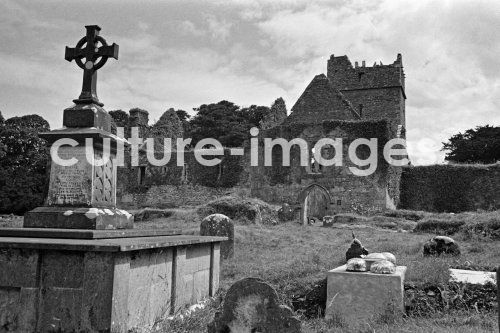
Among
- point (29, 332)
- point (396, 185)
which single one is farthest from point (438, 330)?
point (396, 185)

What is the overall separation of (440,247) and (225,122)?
42.7 m

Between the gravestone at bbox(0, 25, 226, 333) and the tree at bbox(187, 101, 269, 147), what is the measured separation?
4254cm

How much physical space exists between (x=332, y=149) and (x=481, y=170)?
28.7 feet

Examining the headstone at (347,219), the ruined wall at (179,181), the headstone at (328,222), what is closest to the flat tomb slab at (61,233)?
the headstone at (328,222)

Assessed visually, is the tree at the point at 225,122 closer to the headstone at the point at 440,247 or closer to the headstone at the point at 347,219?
the headstone at the point at 347,219

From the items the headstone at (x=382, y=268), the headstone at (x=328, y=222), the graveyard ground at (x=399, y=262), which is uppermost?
the headstone at (x=328, y=222)

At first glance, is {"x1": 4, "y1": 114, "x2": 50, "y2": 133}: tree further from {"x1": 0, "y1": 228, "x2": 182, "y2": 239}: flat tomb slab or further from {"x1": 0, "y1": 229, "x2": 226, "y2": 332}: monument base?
{"x1": 0, "y1": 229, "x2": 226, "y2": 332}: monument base

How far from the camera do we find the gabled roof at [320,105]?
26016 millimetres

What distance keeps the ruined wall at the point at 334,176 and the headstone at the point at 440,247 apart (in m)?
13.0

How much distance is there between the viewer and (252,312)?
4266 mm

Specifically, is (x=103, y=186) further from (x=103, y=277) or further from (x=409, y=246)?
(x=409, y=246)

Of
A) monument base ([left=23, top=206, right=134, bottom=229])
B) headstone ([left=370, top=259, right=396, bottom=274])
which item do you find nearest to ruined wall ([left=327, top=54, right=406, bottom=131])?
headstone ([left=370, top=259, right=396, bottom=274])

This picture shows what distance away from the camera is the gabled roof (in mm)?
26016

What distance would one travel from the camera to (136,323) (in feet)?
15.4
